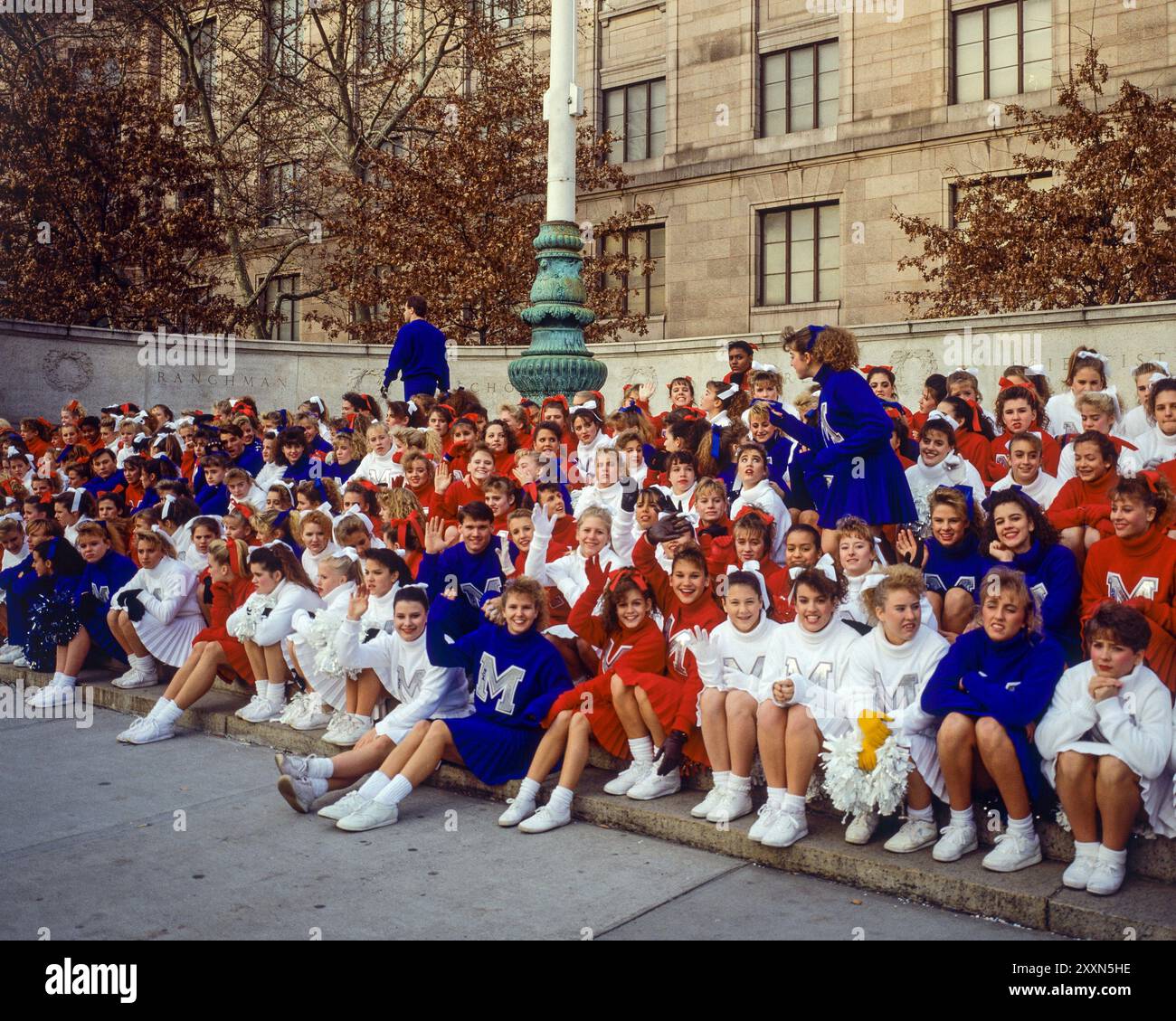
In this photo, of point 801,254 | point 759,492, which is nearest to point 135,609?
point 759,492

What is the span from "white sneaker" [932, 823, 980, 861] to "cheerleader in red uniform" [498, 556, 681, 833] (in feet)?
4.86

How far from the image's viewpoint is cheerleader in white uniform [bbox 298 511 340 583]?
28.2 feet

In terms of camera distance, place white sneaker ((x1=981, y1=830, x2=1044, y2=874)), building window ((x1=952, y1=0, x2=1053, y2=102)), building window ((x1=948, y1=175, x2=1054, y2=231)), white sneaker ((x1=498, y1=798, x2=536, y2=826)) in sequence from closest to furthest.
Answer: white sneaker ((x1=981, y1=830, x2=1044, y2=874)) → white sneaker ((x1=498, y1=798, x2=536, y2=826)) → building window ((x1=948, y1=175, x2=1054, y2=231)) → building window ((x1=952, y1=0, x2=1053, y2=102))

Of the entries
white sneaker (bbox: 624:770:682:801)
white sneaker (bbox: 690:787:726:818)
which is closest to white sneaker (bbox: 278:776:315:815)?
white sneaker (bbox: 624:770:682:801)

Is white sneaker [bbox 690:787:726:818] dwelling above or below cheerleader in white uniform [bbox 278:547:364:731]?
below

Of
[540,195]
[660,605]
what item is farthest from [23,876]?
[540,195]

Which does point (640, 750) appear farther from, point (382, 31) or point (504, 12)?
point (504, 12)

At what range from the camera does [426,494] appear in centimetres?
1002

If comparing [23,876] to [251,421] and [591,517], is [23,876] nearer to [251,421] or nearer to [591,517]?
[591,517]

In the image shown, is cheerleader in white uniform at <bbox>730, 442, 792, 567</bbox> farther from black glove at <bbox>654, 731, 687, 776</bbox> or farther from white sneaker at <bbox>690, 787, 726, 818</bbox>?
white sneaker at <bbox>690, 787, 726, 818</bbox>

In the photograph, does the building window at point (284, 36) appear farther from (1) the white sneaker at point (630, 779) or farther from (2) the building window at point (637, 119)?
(1) the white sneaker at point (630, 779)

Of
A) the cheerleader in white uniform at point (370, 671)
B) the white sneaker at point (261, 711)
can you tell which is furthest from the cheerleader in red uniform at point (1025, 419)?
the white sneaker at point (261, 711)

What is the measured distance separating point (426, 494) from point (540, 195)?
570 inches

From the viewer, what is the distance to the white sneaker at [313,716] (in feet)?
25.1
